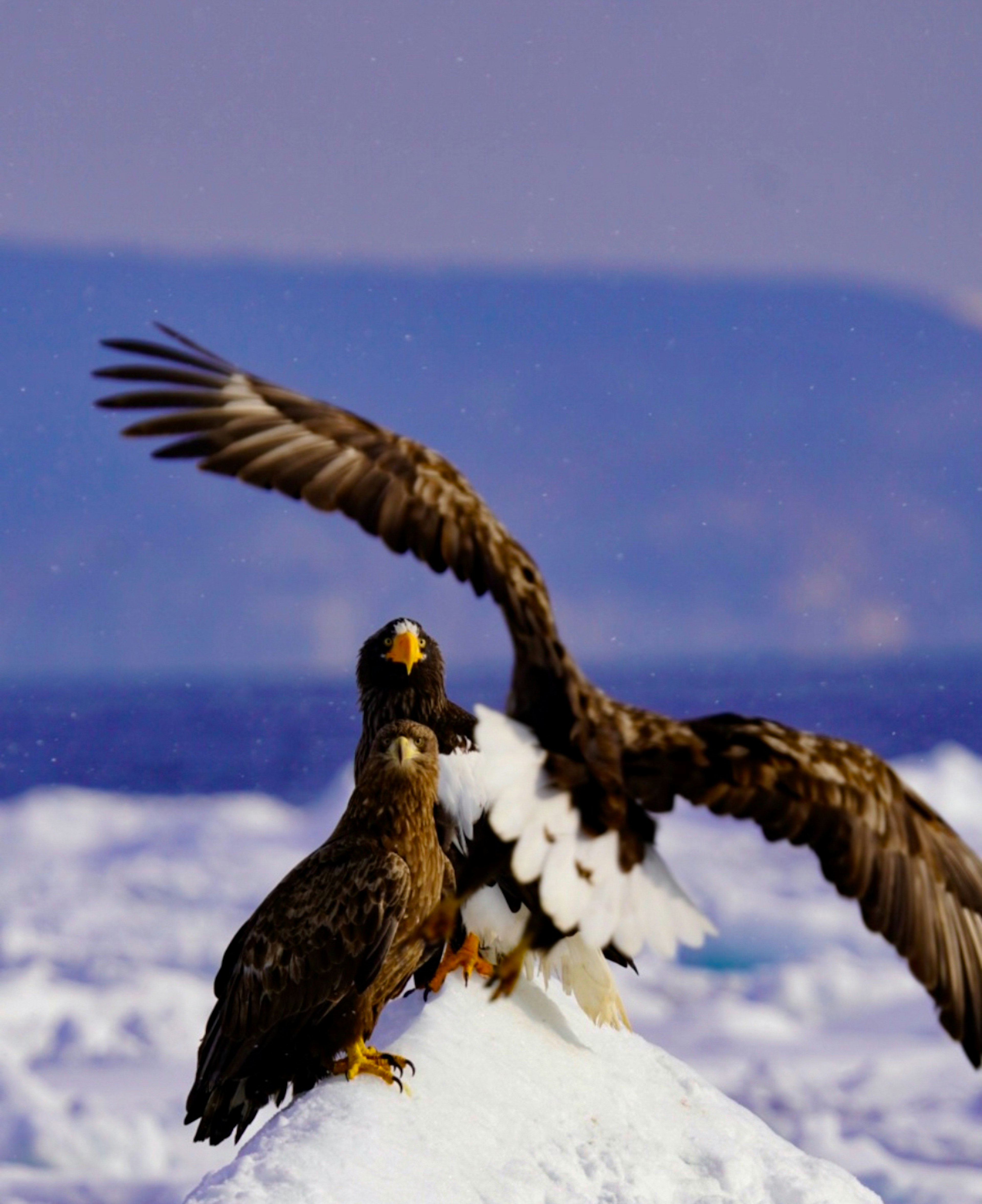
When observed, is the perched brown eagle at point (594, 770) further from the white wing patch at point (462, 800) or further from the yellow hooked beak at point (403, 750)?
A: the white wing patch at point (462, 800)

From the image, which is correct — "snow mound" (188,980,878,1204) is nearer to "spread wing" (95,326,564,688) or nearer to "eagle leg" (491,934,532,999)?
"eagle leg" (491,934,532,999)

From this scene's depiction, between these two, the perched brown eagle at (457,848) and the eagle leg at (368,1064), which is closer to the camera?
the eagle leg at (368,1064)

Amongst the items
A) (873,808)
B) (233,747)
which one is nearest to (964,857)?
(873,808)

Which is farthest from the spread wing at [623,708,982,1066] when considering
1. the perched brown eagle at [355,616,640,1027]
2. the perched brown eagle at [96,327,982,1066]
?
the perched brown eagle at [355,616,640,1027]

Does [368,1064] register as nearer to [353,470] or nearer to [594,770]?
[594,770]

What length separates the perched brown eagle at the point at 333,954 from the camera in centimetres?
438

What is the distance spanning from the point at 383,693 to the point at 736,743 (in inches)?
78.3

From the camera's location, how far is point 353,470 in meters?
3.84

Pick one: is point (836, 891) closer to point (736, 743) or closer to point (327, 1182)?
point (736, 743)

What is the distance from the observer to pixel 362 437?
392cm

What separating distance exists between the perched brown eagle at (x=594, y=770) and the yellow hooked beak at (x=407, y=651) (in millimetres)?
1406

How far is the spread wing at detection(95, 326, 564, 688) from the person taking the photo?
371cm

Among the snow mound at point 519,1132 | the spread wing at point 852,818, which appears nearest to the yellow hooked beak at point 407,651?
the snow mound at point 519,1132

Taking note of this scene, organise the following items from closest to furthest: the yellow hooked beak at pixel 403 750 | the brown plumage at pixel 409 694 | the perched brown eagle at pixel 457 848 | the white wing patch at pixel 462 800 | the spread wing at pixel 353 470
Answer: the spread wing at pixel 353 470 < the yellow hooked beak at pixel 403 750 < the white wing patch at pixel 462 800 < the perched brown eagle at pixel 457 848 < the brown plumage at pixel 409 694
